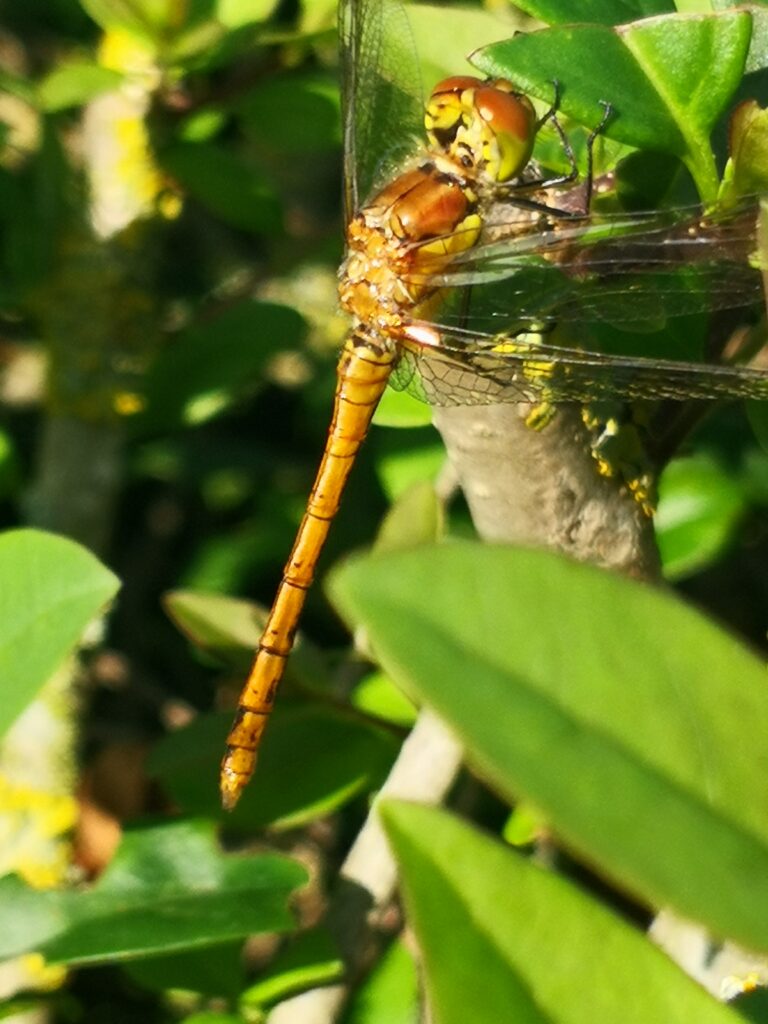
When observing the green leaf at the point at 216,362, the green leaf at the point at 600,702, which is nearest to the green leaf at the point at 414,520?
the green leaf at the point at 216,362

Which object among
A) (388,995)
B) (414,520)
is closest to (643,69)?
(414,520)

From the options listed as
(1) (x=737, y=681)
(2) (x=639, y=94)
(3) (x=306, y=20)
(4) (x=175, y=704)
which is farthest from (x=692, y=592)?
(1) (x=737, y=681)

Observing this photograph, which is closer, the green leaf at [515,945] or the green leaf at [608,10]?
the green leaf at [515,945]

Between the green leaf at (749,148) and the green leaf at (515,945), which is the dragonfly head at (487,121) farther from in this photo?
the green leaf at (515,945)

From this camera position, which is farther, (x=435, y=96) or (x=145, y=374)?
(x=145, y=374)

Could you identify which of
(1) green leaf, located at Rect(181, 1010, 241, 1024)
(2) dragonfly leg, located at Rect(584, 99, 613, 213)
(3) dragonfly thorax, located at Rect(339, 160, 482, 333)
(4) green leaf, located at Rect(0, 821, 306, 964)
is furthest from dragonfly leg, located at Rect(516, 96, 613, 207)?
(1) green leaf, located at Rect(181, 1010, 241, 1024)

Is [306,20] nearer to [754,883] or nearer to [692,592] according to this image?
[692,592]

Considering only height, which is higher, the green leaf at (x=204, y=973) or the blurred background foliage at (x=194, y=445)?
the blurred background foliage at (x=194, y=445)

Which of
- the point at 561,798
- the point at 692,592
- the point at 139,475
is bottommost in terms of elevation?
the point at 139,475
